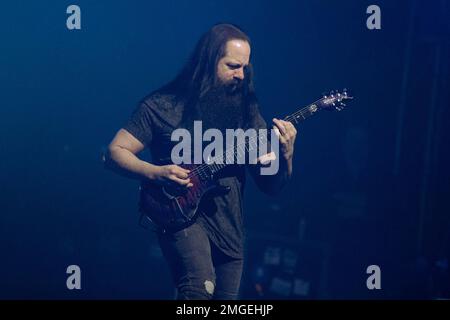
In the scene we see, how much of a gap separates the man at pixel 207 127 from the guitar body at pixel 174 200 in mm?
47

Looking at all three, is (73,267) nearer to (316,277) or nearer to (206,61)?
(316,277)

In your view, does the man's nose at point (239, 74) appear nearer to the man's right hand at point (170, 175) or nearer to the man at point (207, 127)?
the man at point (207, 127)

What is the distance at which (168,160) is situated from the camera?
9.65 ft

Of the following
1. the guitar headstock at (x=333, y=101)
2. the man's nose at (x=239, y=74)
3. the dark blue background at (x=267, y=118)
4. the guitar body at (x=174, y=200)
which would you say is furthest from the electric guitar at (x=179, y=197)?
the dark blue background at (x=267, y=118)

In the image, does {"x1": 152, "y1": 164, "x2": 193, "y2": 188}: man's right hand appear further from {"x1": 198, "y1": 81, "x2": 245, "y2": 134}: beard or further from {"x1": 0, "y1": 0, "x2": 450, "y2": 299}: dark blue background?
{"x1": 0, "y1": 0, "x2": 450, "y2": 299}: dark blue background

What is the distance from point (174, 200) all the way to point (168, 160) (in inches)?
8.6

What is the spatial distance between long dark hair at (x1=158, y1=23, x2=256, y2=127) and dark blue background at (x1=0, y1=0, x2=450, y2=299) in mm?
2092

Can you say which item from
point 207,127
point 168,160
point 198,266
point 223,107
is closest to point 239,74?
point 223,107

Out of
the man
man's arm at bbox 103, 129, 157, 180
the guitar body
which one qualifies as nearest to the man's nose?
the man

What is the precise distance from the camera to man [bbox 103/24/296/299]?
273 centimetres
